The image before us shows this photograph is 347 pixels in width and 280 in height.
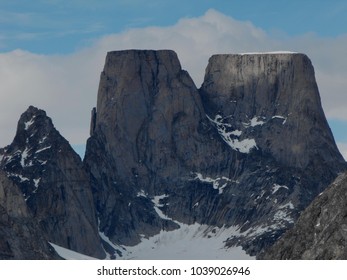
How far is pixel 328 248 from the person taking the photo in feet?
653
